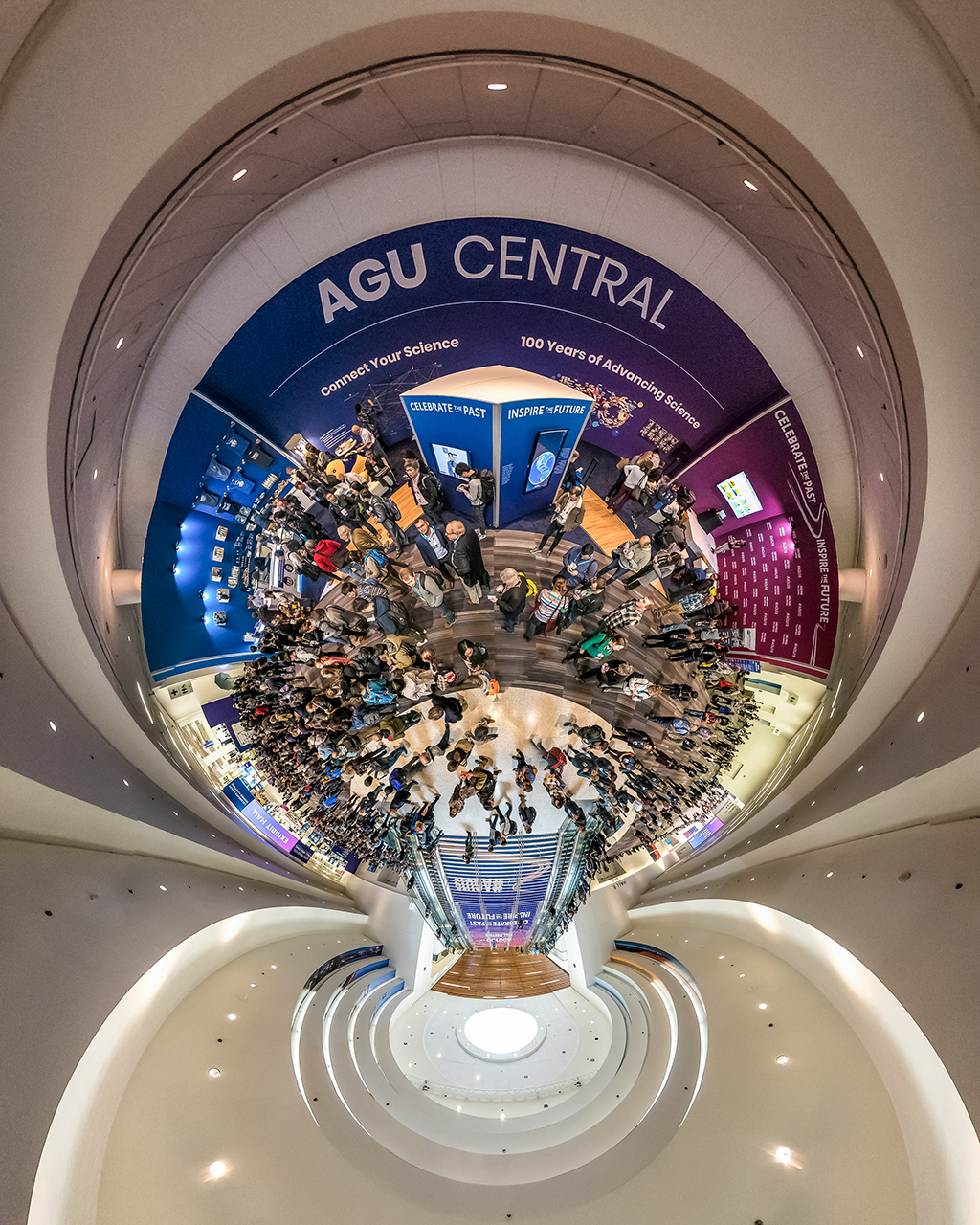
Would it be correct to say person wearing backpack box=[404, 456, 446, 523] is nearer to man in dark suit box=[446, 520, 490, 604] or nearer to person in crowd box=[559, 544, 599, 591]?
man in dark suit box=[446, 520, 490, 604]

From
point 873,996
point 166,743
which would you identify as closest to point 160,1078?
point 166,743

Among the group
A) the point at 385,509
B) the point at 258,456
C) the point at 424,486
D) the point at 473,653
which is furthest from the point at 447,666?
the point at 258,456

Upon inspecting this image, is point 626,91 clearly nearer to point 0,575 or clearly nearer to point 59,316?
point 59,316

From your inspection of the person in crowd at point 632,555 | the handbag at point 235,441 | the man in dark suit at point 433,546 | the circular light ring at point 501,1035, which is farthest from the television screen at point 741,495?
the circular light ring at point 501,1035

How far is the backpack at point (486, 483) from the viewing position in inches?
322

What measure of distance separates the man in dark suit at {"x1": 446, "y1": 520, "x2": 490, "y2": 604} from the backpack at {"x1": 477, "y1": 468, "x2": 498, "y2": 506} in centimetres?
56

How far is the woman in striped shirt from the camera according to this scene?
9.09 meters

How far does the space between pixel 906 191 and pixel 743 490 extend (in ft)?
12.2

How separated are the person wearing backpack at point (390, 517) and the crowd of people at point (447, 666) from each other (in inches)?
1.1

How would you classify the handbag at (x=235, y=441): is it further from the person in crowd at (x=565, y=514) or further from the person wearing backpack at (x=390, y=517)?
the person in crowd at (x=565, y=514)

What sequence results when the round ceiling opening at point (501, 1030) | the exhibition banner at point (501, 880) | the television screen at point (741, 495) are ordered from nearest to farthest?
the television screen at point (741, 495), the exhibition banner at point (501, 880), the round ceiling opening at point (501, 1030)

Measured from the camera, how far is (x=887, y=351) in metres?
5.63

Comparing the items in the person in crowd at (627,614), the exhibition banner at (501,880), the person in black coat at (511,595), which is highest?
the person in black coat at (511,595)

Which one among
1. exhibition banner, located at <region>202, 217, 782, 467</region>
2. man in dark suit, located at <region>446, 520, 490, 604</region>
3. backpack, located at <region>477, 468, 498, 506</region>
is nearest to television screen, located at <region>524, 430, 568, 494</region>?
backpack, located at <region>477, 468, 498, 506</region>
